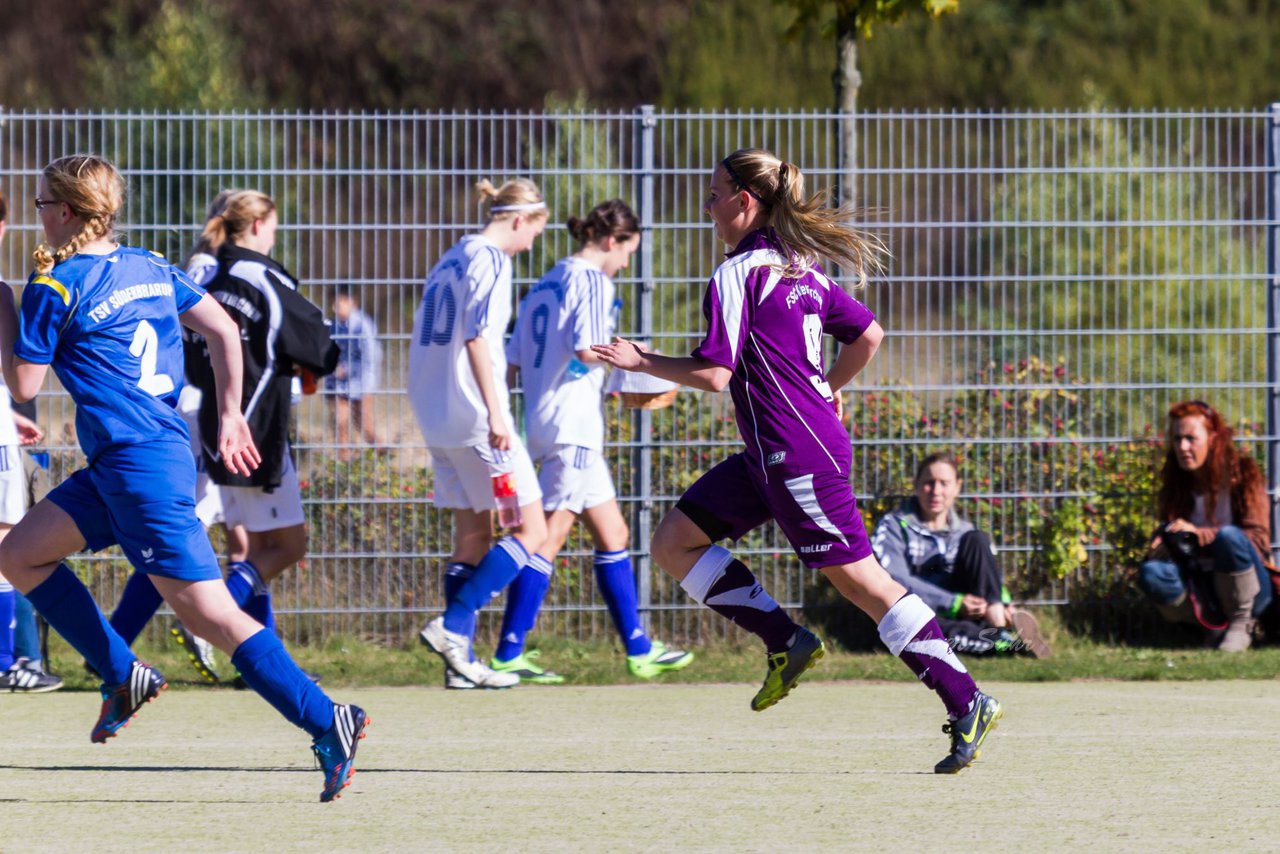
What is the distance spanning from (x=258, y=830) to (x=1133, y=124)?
5989 millimetres

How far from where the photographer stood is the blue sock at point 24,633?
742cm

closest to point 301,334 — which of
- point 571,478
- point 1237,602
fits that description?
point 571,478

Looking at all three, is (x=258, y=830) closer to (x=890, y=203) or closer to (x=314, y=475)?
(x=314, y=475)

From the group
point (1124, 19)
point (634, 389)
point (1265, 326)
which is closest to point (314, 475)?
point (634, 389)

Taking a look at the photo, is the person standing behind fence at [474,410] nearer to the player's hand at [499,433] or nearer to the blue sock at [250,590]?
the player's hand at [499,433]

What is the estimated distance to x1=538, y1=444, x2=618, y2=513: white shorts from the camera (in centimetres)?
765

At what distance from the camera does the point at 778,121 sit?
28.2 ft

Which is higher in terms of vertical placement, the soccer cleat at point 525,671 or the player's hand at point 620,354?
the player's hand at point 620,354

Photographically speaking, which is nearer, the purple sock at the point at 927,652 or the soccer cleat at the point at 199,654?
the purple sock at the point at 927,652

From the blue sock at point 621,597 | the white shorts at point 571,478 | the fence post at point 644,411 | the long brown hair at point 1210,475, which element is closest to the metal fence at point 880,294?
the fence post at point 644,411

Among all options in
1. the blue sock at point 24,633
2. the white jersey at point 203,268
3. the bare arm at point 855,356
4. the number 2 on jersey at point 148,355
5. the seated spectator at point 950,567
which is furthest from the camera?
the seated spectator at point 950,567

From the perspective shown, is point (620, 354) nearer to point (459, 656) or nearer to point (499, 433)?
point (499, 433)

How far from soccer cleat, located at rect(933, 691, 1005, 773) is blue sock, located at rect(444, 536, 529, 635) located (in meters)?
2.54

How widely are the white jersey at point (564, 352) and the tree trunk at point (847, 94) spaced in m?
1.61
